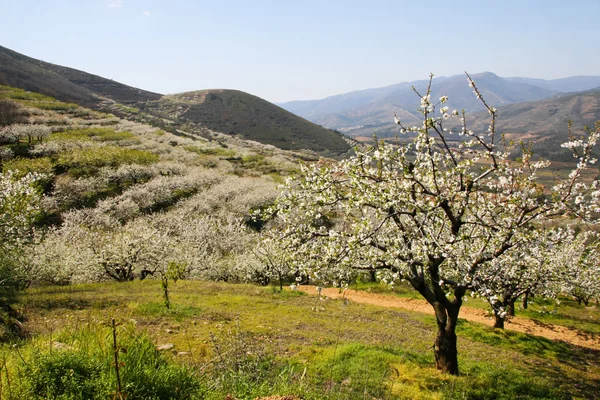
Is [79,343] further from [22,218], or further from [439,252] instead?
[22,218]

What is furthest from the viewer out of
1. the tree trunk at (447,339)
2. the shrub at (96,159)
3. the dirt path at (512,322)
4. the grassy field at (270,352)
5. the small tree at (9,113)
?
the small tree at (9,113)

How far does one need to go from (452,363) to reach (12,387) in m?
11.9

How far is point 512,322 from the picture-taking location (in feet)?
83.7

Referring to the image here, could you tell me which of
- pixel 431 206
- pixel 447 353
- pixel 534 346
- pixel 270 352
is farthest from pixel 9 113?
pixel 534 346

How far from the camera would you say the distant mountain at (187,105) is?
440 ft

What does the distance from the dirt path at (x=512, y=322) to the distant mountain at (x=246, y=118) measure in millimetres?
112904

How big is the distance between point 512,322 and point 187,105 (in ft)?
602

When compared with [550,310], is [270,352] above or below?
above

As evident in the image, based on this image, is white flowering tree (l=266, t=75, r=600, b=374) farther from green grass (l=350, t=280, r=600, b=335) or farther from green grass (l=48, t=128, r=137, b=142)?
green grass (l=48, t=128, r=137, b=142)

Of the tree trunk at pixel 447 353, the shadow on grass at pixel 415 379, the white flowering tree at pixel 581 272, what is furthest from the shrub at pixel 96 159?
the white flowering tree at pixel 581 272

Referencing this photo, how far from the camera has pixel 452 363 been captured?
1159 centimetres

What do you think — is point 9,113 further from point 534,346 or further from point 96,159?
point 534,346

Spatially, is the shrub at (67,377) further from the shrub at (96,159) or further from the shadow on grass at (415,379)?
the shrub at (96,159)

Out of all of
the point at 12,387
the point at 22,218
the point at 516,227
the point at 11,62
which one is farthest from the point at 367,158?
the point at 11,62
